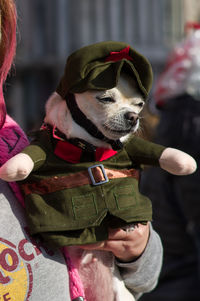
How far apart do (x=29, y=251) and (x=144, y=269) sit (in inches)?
13.3

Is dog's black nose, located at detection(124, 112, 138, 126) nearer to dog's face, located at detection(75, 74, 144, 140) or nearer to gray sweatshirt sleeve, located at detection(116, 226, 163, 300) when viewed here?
dog's face, located at detection(75, 74, 144, 140)

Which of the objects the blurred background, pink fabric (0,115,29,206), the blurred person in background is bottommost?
the blurred background

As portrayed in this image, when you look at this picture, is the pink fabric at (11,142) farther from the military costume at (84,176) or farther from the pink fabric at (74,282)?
the pink fabric at (74,282)

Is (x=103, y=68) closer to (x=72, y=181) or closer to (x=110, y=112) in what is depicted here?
(x=110, y=112)

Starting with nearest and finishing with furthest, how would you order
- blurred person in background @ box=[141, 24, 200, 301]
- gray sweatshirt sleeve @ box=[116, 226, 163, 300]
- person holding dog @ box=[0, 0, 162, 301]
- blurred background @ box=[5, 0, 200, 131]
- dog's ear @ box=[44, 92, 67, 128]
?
person holding dog @ box=[0, 0, 162, 301], dog's ear @ box=[44, 92, 67, 128], gray sweatshirt sleeve @ box=[116, 226, 163, 300], blurred person in background @ box=[141, 24, 200, 301], blurred background @ box=[5, 0, 200, 131]

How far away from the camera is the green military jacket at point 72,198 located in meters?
1.14

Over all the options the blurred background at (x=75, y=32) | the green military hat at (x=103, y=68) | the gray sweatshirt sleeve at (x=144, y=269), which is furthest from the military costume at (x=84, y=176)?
the blurred background at (x=75, y=32)

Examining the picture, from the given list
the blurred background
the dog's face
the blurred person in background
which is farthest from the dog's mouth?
the blurred background

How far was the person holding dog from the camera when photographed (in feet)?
3.57

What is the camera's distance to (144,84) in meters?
1.17

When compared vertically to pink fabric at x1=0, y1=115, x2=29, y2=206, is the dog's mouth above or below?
above

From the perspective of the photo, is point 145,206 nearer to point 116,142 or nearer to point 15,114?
point 116,142

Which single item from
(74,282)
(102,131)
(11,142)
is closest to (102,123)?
(102,131)

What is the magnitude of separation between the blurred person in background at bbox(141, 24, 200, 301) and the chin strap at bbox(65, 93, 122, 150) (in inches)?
51.2
